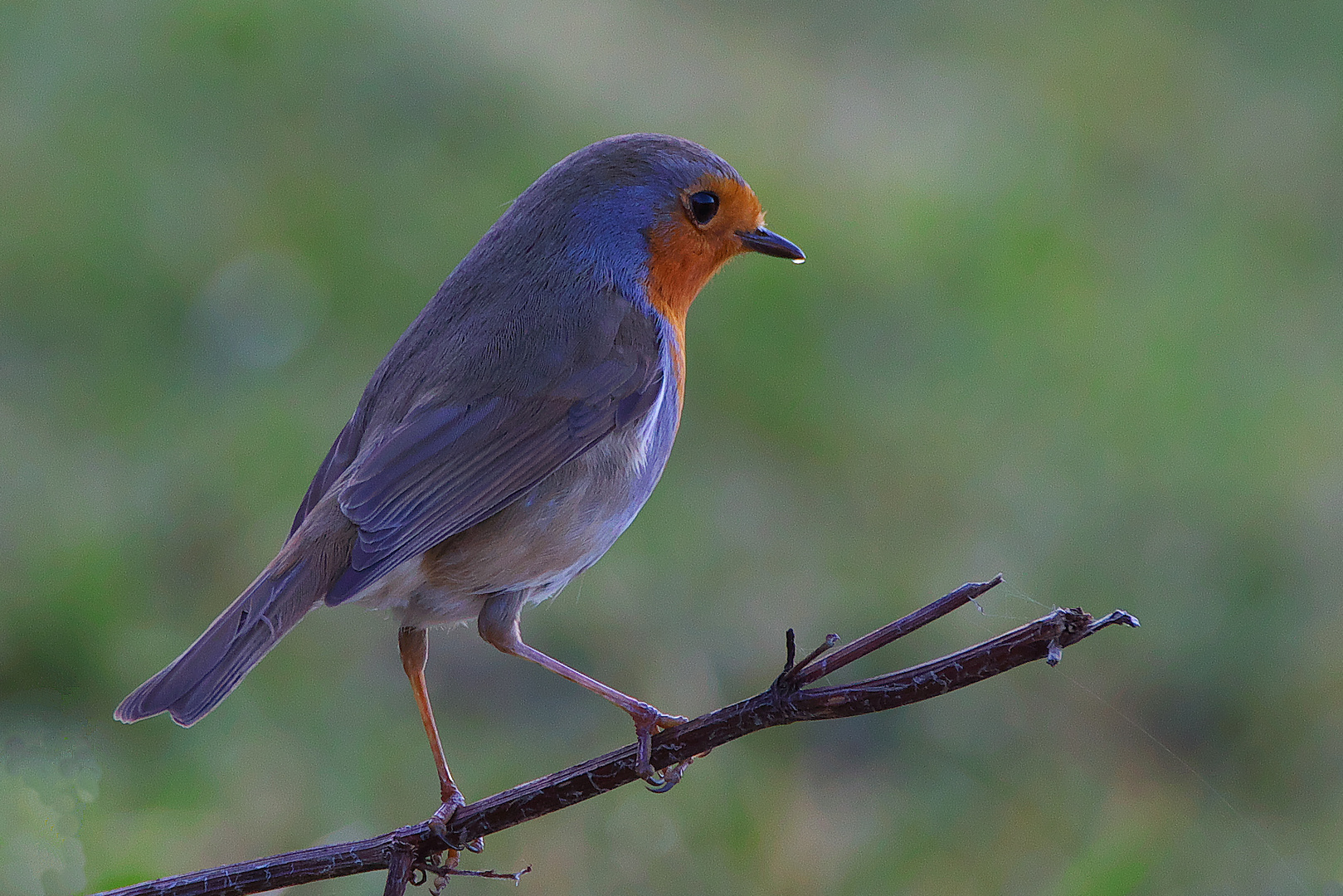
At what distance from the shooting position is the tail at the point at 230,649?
1932mm

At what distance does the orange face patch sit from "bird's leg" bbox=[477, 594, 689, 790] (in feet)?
1.89

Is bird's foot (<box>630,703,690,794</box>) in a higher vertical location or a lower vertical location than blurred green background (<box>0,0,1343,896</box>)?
lower

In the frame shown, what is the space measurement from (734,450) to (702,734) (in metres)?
2.88

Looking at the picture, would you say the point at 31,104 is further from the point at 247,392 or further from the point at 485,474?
the point at 485,474

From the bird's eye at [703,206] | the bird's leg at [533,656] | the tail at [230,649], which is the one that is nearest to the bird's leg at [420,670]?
the bird's leg at [533,656]

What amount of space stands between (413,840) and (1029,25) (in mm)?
7020

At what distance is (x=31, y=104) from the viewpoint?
201 inches

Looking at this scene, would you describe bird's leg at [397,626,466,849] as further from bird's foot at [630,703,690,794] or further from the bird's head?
the bird's head

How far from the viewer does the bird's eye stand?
2.61m

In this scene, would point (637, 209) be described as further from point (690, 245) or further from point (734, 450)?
point (734, 450)

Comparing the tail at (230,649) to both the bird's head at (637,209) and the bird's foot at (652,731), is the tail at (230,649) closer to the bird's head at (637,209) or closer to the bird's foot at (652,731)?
the bird's foot at (652,731)

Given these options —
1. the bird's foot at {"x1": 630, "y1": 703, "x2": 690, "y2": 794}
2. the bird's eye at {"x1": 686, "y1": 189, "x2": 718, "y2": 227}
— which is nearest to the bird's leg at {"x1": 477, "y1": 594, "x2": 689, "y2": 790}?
the bird's foot at {"x1": 630, "y1": 703, "x2": 690, "y2": 794}

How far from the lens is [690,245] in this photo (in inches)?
104

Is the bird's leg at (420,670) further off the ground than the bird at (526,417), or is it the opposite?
the bird at (526,417)
